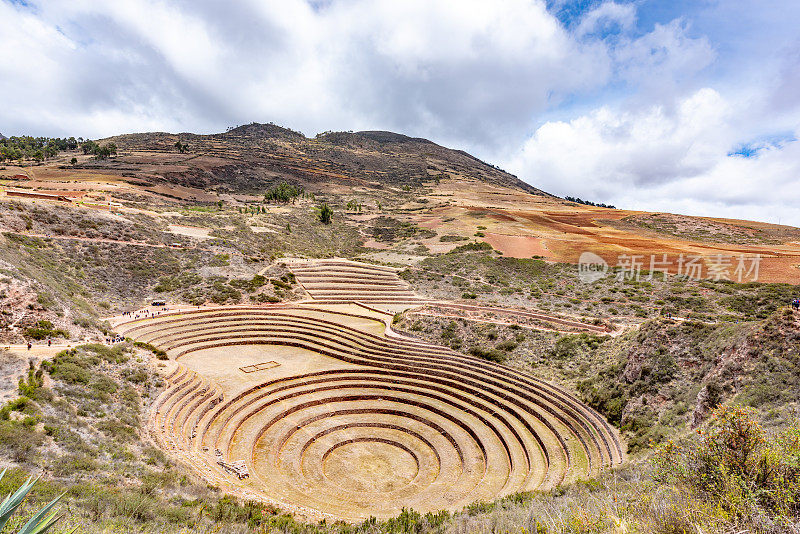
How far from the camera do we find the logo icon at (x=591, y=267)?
32325 mm

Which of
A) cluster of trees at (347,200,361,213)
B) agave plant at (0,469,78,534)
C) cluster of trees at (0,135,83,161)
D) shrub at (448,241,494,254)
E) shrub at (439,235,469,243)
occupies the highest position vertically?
cluster of trees at (0,135,83,161)

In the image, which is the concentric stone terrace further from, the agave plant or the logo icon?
the agave plant

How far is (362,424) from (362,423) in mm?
45

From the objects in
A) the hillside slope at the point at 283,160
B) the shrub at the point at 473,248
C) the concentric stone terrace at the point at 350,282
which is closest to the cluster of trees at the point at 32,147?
the hillside slope at the point at 283,160

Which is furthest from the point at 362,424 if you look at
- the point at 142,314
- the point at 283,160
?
the point at 283,160

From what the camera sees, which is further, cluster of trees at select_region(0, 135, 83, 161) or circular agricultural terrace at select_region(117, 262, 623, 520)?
cluster of trees at select_region(0, 135, 83, 161)

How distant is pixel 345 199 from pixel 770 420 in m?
86.2

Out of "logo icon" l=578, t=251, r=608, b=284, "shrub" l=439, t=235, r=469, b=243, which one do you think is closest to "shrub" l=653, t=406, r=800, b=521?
"logo icon" l=578, t=251, r=608, b=284

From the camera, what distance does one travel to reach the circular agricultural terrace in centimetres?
1173

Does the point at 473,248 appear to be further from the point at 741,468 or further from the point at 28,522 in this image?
the point at 28,522

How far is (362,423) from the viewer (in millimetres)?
15703

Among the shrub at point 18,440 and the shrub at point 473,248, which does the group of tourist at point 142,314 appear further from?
the shrub at point 473,248

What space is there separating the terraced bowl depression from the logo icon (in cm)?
1896
